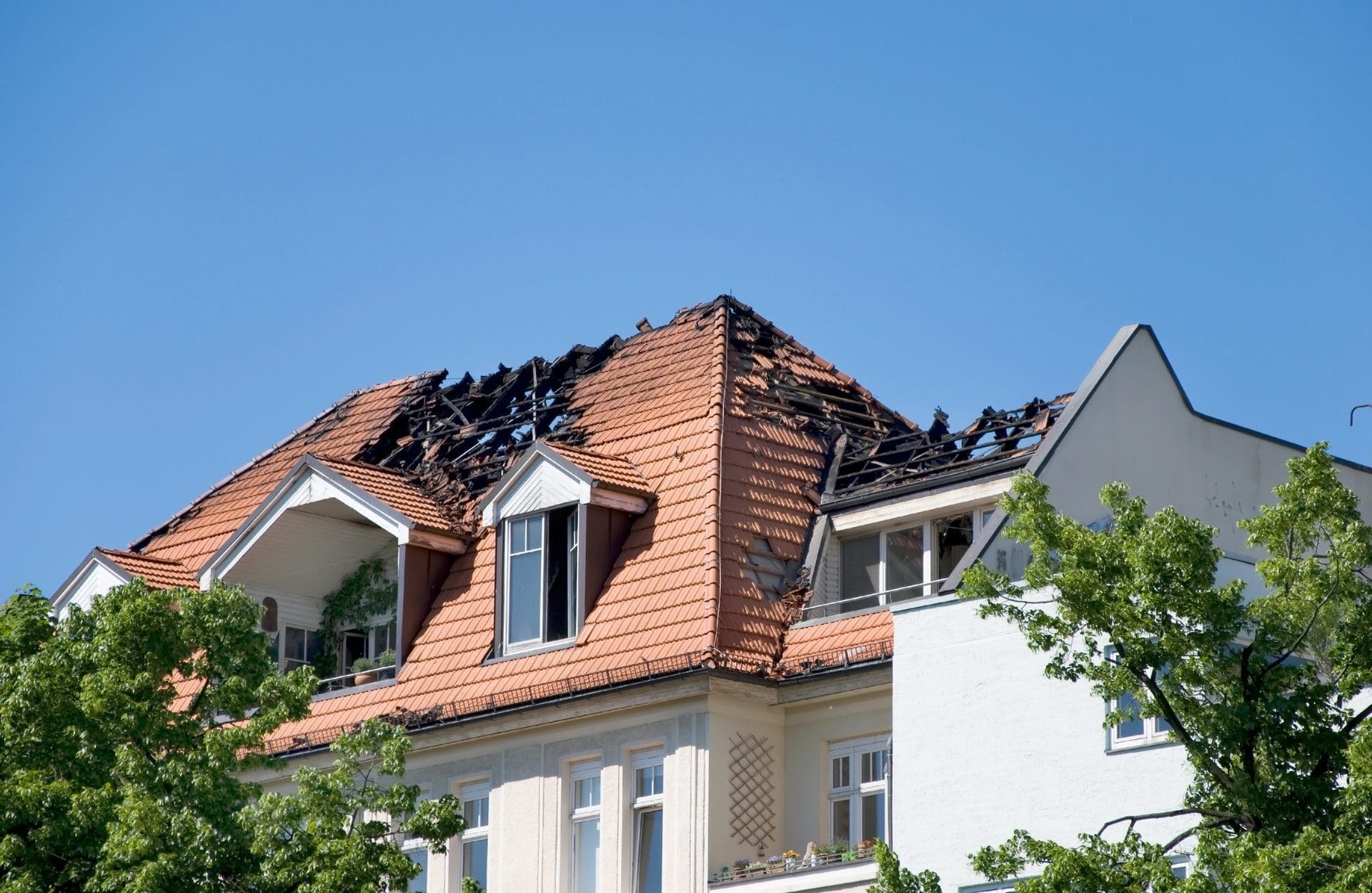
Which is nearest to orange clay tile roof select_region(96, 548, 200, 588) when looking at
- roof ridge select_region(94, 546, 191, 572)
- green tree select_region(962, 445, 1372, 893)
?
roof ridge select_region(94, 546, 191, 572)

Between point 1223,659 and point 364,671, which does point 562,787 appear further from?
point 1223,659

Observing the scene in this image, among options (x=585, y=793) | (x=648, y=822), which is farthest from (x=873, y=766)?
(x=585, y=793)

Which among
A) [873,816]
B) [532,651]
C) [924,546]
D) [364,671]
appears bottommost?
[873,816]

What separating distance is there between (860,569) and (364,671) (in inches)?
316

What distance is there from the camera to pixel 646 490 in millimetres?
37250

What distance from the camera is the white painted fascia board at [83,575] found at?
42.0 metres

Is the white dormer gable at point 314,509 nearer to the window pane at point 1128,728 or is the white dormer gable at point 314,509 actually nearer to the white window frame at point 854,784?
the white window frame at point 854,784

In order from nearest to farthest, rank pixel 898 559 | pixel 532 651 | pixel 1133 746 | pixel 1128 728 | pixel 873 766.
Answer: pixel 1133 746, pixel 1128 728, pixel 873 766, pixel 898 559, pixel 532 651

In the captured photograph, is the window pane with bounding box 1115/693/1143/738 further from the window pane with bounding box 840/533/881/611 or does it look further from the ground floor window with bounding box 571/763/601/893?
the ground floor window with bounding box 571/763/601/893

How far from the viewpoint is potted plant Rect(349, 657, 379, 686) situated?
129ft

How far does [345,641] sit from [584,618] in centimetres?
637

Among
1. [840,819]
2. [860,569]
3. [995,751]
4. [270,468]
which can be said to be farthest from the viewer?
[270,468]

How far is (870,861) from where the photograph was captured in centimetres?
3114

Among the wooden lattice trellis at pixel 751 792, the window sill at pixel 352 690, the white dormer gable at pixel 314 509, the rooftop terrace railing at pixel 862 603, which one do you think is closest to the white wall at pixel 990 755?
the wooden lattice trellis at pixel 751 792
